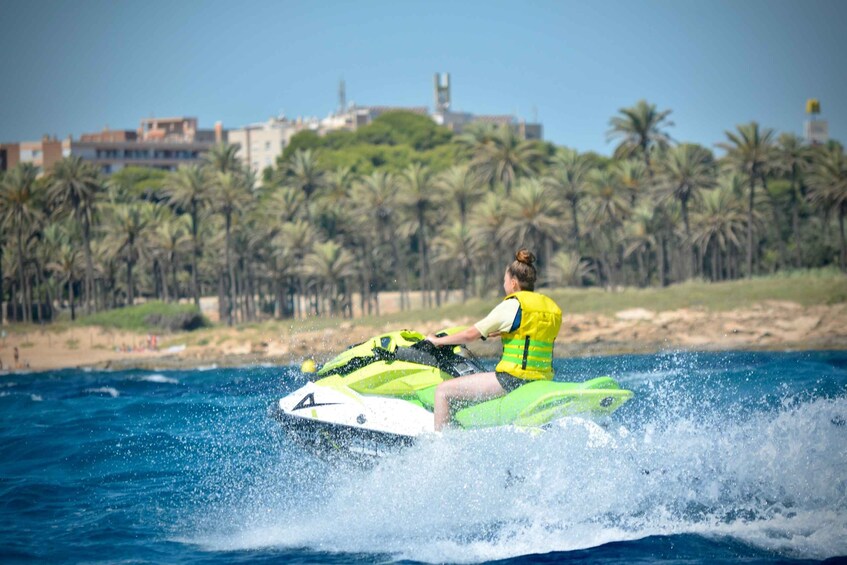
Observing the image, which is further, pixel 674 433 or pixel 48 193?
pixel 48 193

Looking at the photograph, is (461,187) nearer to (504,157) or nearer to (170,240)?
(504,157)

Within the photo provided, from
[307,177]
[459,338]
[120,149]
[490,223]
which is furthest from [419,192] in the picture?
[120,149]

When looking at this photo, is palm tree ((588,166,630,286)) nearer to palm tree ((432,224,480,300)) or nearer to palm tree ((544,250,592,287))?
palm tree ((544,250,592,287))

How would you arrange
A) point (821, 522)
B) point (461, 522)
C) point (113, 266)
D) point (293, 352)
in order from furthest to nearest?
point (113, 266) < point (293, 352) < point (461, 522) < point (821, 522)

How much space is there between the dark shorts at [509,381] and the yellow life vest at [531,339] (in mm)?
30

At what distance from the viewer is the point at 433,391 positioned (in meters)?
9.00

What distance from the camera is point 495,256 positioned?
195ft

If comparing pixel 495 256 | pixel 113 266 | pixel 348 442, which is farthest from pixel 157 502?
pixel 113 266

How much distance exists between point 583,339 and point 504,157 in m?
26.0

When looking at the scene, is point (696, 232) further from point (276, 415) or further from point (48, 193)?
point (276, 415)

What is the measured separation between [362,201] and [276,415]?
54820 millimetres

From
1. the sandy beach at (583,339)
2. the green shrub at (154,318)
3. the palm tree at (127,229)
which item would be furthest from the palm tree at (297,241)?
the sandy beach at (583,339)

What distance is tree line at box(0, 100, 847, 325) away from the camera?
5672 cm

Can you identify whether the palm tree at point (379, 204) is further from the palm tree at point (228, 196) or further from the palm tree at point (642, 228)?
the palm tree at point (642, 228)
